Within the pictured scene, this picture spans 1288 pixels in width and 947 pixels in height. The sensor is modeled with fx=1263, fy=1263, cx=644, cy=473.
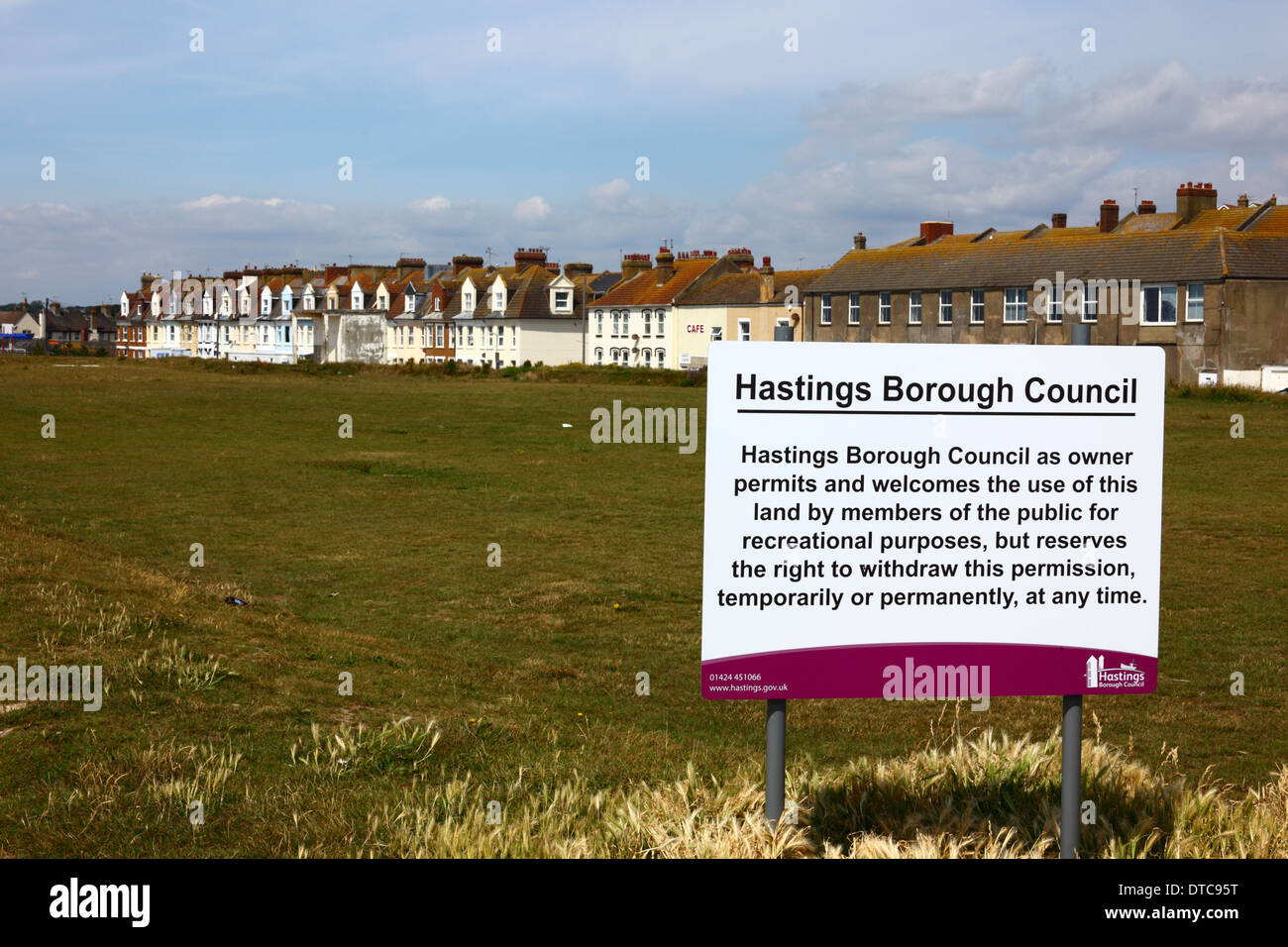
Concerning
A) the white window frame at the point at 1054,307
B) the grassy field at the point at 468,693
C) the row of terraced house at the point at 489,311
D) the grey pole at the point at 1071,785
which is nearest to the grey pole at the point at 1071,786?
the grey pole at the point at 1071,785

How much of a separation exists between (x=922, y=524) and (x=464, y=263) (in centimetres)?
11905

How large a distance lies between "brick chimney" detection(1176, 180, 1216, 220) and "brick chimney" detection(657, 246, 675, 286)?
Answer: 133 feet

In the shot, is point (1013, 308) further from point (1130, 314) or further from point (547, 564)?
point (547, 564)

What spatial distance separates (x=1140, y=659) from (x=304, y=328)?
12987 centimetres

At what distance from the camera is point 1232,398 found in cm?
4894

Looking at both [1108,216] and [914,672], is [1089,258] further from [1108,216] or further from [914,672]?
[914,672]

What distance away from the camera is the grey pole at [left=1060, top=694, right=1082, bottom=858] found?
217 inches

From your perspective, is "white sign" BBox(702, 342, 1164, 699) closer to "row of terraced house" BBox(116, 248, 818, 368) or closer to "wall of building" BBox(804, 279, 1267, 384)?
"wall of building" BBox(804, 279, 1267, 384)

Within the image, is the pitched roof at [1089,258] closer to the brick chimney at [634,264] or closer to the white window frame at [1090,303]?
the white window frame at [1090,303]

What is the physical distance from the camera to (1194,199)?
2630 inches

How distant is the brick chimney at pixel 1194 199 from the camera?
219ft

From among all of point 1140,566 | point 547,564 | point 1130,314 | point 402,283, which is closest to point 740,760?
point 1140,566

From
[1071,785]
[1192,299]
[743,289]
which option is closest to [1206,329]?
[1192,299]
